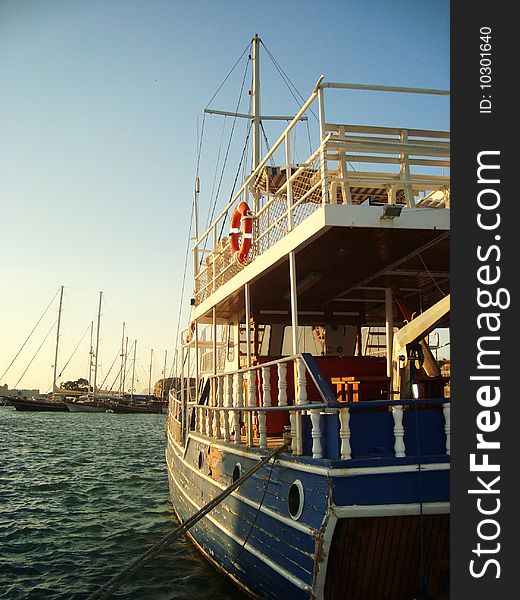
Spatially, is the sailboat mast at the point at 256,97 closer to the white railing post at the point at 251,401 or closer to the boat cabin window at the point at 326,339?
the boat cabin window at the point at 326,339

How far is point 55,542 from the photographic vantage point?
11.1 m

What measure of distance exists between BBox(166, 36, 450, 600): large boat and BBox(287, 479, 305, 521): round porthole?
16 millimetres

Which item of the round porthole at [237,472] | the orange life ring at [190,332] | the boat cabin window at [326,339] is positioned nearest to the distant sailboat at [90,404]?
the orange life ring at [190,332]

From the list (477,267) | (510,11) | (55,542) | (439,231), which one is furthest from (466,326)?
(55,542)

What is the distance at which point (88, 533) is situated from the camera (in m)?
11.8

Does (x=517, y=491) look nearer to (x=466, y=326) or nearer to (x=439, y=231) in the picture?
(x=466, y=326)

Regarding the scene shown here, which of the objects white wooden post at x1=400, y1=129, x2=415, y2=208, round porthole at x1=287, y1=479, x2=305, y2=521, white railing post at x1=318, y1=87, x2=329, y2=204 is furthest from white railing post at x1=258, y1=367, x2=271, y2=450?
white wooden post at x1=400, y1=129, x2=415, y2=208

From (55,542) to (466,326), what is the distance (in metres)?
9.53

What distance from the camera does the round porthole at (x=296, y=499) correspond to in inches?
230

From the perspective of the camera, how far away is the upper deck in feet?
22.9

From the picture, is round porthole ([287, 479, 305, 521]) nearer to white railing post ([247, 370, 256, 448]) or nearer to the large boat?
the large boat

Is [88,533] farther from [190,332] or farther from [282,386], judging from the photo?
[282,386]

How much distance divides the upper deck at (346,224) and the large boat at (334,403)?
25 millimetres

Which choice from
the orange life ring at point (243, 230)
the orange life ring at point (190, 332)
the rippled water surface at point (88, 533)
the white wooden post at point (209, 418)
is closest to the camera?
the rippled water surface at point (88, 533)
